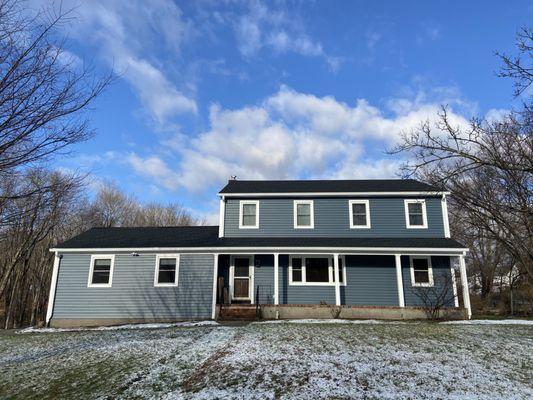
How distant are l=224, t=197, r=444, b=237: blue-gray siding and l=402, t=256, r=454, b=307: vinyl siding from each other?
127 centimetres

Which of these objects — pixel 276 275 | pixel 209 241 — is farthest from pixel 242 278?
pixel 209 241

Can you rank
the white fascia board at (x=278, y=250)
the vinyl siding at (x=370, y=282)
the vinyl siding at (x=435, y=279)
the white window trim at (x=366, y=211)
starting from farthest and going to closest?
the white window trim at (x=366, y=211), the vinyl siding at (x=370, y=282), the vinyl siding at (x=435, y=279), the white fascia board at (x=278, y=250)

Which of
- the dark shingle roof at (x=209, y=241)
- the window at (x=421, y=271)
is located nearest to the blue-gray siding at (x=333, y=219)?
the dark shingle roof at (x=209, y=241)

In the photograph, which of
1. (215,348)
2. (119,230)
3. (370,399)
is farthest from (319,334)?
(119,230)

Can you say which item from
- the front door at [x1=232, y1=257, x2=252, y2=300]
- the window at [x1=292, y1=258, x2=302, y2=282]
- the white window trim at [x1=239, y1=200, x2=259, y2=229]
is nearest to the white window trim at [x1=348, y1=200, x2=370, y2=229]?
the window at [x1=292, y1=258, x2=302, y2=282]

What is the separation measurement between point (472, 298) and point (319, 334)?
2327 centimetres

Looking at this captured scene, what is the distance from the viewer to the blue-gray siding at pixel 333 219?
16.9m

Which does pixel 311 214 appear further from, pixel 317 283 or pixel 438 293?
pixel 438 293

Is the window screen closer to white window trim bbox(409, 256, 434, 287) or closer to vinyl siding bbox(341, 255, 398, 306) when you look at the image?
vinyl siding bbox(341, 255, 398, 306)

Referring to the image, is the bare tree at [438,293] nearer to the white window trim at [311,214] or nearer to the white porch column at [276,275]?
the white window trim at [311,214]

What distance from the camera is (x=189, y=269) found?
52.2 ft

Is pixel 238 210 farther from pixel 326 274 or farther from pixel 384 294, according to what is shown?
pixel 384 294

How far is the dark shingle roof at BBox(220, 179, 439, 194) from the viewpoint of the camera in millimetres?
17656

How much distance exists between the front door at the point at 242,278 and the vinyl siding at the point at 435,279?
6.74 metres
